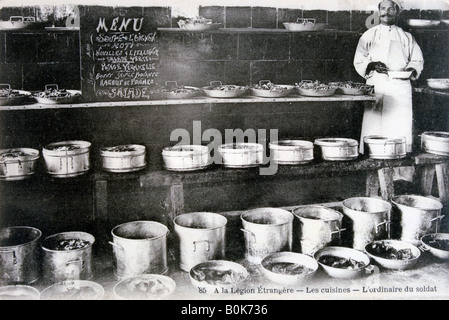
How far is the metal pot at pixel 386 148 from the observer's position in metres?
5.37

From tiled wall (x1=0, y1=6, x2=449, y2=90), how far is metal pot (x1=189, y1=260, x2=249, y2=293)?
2.34 meters

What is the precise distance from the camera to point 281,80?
6.30m

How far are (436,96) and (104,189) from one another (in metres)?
4.73

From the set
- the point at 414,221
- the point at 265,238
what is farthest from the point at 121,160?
the point at 414,221

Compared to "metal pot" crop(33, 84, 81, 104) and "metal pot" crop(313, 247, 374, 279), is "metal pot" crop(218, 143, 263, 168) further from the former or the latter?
"metal pot" crop(33, 84, 81, 104)

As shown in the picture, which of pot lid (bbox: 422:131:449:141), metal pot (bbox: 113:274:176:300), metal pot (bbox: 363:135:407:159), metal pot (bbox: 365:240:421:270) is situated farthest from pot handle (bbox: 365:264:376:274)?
pot lid (bbox: 422:131:449:141)

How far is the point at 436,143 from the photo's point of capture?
557 cm

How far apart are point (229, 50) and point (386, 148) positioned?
2.27 m

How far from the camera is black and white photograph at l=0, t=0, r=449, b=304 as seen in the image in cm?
424

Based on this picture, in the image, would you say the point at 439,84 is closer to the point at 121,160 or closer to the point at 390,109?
the point at 390,109

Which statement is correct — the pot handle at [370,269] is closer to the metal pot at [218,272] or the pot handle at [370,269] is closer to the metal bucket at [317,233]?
the metal bucket at [317,233]

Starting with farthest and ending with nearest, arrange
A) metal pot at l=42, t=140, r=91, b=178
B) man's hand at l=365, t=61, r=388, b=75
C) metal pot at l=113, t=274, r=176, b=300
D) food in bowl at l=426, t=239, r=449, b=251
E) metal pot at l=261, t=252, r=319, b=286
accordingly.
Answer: man's hand at l=365, t=61, r=388, b=75
food in bowl at l=426, t=239, r=449, b=251
metal pot at l=42, t=140, r=91, b=178
metal pot at l=261, t=252, r=319, b=286
metal pot at l=113, t=274, r=176, b=300

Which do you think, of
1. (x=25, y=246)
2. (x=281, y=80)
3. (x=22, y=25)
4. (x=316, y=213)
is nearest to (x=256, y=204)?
(x=316, y=213)

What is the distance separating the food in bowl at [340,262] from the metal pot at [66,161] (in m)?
2.48
